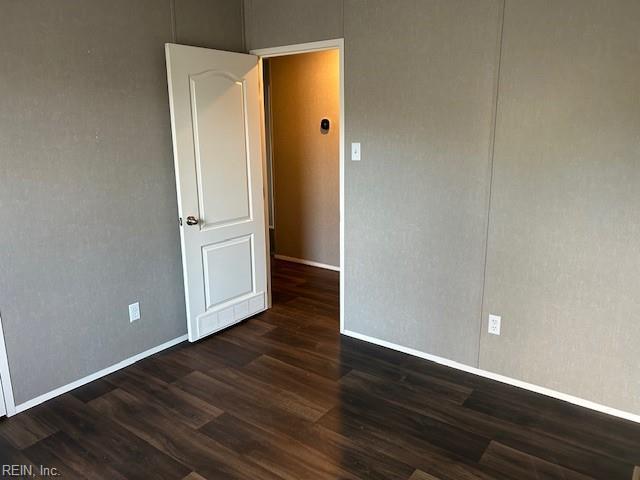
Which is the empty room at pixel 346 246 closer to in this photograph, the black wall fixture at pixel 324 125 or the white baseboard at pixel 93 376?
the white baseboard at pixel 93 376

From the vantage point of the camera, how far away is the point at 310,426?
93.0 inches

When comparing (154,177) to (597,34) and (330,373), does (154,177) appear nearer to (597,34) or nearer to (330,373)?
(330,373)

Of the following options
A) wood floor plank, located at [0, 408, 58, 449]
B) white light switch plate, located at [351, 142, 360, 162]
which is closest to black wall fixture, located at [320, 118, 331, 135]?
white light switch plate, located at [351, 142, 360, 162]

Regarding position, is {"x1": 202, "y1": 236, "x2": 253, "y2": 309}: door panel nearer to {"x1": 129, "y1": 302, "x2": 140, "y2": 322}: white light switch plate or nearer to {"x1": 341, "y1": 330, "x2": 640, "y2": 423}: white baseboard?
{"x1": 129, "y1": 302, "x2": 140, "y2": 322}: white light switch plate

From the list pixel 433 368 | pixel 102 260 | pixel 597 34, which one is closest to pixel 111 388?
pixel 102 260

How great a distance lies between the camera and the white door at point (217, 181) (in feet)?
9.80

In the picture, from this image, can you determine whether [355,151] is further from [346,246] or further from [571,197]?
[571,197]

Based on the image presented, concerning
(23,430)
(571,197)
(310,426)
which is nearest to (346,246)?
(310,426)

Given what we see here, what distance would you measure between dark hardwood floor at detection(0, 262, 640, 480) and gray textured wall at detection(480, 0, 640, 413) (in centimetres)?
32

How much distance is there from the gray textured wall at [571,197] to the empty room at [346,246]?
0.01 meters

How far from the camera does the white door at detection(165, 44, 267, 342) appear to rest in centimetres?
299

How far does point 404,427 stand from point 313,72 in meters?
3.67

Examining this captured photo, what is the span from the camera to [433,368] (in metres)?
2.94

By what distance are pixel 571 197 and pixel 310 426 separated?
5.84ft
